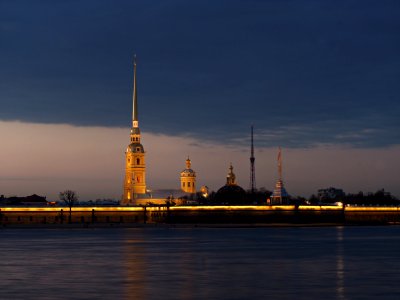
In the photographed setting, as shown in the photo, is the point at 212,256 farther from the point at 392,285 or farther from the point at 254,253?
the point at 392,285

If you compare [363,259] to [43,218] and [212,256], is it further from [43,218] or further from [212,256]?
→ [43,218]

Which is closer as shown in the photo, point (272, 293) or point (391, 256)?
point (272, 293)

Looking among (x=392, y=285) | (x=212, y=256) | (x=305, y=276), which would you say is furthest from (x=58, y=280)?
(x=212, y=256)

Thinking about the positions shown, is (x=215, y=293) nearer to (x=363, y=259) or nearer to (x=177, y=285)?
(x=177, y=285)

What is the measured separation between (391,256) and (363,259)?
13.0 feet

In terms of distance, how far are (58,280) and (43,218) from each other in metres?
157

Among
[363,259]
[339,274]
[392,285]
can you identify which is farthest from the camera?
[363,259]

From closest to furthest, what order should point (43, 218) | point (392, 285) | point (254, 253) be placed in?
point (392, 285)
point (254, 253)
point (43, 218)

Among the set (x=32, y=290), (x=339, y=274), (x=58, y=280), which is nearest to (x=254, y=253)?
(x=339, y=274)

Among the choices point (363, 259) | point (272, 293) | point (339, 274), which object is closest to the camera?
point (272, 293)

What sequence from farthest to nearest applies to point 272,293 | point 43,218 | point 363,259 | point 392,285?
point 43,218, point 363,259, point 392,285, point 272,293

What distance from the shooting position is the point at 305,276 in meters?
45.4

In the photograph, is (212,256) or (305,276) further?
(212,256)

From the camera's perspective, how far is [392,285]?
4066cm
